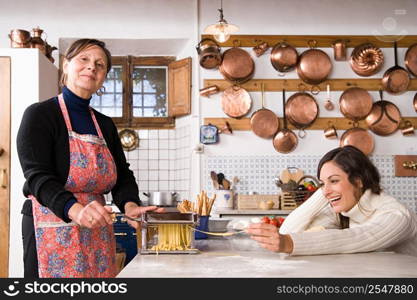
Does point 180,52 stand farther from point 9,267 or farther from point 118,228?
point 9,267

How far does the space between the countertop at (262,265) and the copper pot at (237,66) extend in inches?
131

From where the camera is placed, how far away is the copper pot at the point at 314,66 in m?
5.00

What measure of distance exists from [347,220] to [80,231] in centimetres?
105

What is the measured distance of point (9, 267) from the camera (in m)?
4.15

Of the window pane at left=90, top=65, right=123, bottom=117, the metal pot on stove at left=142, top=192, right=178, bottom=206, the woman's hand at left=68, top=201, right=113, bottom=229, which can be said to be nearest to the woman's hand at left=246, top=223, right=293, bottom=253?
the woman's hand at left=68, top=201, right=113, bottom=229

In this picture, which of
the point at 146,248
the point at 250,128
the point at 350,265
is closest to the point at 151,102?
the point at 250,128

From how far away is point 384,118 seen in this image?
4988 mm

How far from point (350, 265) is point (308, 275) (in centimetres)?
23

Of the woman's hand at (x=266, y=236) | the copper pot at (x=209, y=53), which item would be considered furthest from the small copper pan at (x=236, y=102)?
the woman's hand at (x=266, y=236)

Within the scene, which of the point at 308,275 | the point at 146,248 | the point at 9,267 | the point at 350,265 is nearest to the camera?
the point at 308,275

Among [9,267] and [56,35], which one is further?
[56,35]

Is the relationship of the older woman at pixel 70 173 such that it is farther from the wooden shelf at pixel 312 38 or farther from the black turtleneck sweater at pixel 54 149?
the wooden shelf at pixel 312 38

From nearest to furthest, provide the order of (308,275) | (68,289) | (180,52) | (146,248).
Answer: (68,289), (308,275), (146,248), (180,52)

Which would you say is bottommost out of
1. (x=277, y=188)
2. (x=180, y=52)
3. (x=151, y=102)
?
(x=277, y=188)
